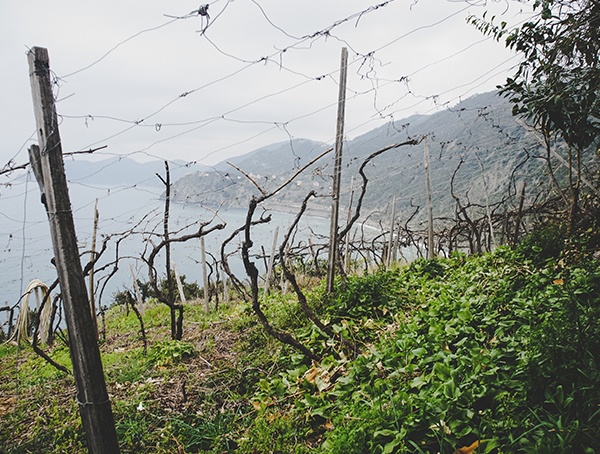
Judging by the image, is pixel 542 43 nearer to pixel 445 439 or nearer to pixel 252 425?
pixel 445 439

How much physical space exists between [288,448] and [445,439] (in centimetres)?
124

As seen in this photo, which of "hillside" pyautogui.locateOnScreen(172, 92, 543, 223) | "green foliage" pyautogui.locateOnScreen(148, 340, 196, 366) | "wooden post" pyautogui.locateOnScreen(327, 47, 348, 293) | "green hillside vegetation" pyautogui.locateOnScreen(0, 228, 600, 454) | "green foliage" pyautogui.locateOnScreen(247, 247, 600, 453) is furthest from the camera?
"hillside" pyautogui.locateOnScreen(172, 92, 543, 223)

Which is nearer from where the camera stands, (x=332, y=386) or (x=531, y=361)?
(x=531, y=361)

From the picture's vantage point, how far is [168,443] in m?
2.99

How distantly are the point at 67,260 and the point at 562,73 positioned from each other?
398 cm

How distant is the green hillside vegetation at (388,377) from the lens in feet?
6.45

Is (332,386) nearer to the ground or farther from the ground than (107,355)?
nearer to the ground

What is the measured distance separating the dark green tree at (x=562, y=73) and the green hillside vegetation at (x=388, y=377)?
1.32 meters

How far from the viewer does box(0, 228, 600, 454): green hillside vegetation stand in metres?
1.97

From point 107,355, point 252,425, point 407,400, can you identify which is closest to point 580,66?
point 407,400

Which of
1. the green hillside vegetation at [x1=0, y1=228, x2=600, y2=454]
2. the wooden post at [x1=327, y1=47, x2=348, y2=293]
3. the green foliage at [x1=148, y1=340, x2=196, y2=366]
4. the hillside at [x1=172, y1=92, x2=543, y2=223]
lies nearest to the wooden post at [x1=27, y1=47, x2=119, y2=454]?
the green hillside vegetation at [x1=0, y1=228, x2=600, y2=454]

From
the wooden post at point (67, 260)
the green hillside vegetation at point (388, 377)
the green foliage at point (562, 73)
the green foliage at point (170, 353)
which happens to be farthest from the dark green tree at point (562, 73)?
the green foliage at point (170, 353)

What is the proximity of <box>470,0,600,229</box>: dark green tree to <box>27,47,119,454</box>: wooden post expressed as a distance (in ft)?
11.0

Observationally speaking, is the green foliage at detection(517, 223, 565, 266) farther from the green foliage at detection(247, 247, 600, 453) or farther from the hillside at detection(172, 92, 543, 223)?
the hillside at detection(172, 92, 543, 223)
